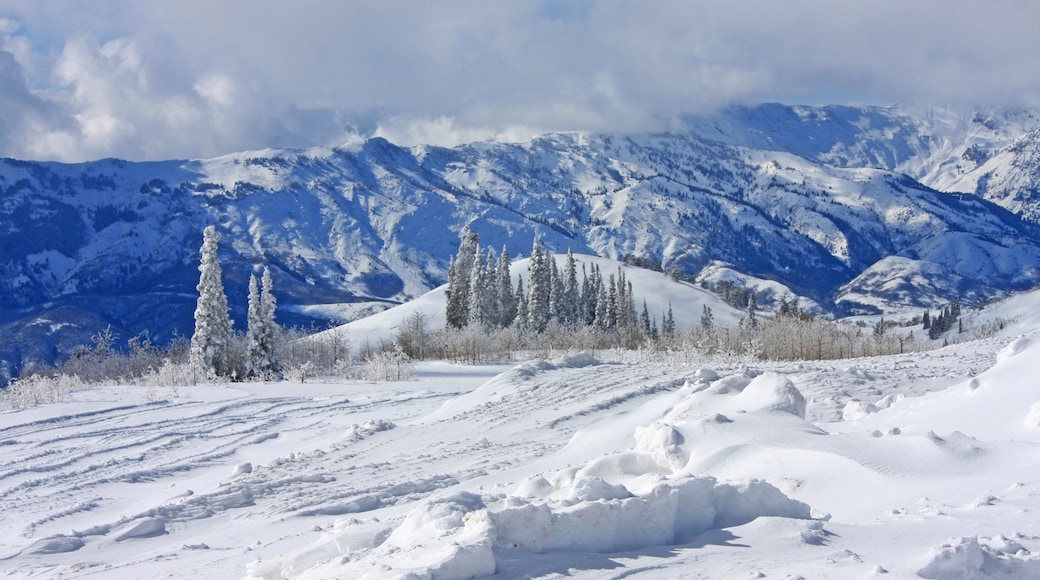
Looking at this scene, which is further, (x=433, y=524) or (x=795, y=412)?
(x=795, y=412)

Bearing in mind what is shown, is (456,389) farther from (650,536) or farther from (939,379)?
(650,536)

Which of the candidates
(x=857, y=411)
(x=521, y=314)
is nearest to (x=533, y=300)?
(x=521, y=314)

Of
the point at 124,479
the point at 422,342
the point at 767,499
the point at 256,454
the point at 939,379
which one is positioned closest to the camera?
the point at 767,499

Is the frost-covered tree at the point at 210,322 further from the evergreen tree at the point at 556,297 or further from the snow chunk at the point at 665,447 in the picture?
the evergreen tree at the point at 556,297

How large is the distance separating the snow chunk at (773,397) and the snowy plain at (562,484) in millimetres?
41

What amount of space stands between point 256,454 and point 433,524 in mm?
10107

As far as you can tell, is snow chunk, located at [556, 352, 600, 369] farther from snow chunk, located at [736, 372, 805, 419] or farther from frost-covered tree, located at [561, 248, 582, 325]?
frost-covered tree, located at [561, 248, 582, 325]

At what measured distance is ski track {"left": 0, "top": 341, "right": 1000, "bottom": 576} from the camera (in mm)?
9844

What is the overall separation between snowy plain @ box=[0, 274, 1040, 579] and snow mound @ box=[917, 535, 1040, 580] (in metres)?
0.01

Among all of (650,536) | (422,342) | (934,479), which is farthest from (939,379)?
(422,342)

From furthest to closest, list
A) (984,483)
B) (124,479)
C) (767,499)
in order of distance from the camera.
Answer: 1. (124,479)
2. (984,483)
3. (767,499)

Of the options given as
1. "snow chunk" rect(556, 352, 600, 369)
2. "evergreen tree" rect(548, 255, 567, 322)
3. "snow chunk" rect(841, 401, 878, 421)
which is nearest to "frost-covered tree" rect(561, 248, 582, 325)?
"evergreen tree" rect(548, 255, 567, 322)

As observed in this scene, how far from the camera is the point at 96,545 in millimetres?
8594

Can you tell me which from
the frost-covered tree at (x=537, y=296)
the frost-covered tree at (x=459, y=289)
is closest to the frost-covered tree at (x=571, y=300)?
the frost-covered tree at (x=537, y=296)
